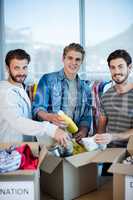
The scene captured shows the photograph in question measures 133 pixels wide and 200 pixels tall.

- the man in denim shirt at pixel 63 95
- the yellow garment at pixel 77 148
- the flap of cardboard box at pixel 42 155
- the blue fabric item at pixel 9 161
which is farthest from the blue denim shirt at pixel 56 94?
the blue fabric item at pixel 9 161

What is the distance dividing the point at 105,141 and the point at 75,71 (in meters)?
0.51

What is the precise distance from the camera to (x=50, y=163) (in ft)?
5.73

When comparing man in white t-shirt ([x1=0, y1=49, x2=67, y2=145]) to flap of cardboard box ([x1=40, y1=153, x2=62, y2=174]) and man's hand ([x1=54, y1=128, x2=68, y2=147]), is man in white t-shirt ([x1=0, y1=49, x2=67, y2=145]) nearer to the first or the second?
man's hand ([x1=54, y1=128, x2=68, y2=147])

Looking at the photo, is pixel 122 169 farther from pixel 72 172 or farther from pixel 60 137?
pixel 60 137

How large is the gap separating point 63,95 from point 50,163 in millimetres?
495

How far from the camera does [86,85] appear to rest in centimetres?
203

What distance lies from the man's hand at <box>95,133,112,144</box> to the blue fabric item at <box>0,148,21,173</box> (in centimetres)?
57

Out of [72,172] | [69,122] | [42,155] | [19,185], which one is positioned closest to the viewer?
[19,185]

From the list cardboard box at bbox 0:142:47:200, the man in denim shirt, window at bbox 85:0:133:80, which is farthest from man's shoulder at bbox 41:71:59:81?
cardboard box at bbox 0:142:47:200

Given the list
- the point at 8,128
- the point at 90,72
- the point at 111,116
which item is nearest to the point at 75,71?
the point at 90,72

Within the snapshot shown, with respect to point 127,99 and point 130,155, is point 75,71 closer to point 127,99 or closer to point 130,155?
point 127,99

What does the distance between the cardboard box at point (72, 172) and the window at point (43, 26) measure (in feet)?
2.28

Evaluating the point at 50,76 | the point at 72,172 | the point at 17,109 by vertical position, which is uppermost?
the point at 50,76

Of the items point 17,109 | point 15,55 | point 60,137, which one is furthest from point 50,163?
point 15,55
